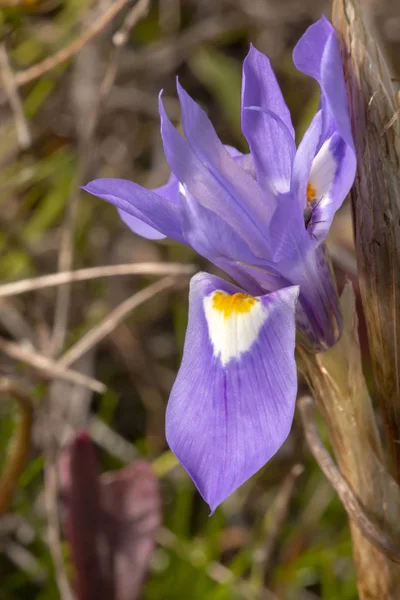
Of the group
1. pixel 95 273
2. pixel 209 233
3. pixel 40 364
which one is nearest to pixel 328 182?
pixel 209 233

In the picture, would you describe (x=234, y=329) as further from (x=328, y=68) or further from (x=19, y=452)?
(x=19, y=452)

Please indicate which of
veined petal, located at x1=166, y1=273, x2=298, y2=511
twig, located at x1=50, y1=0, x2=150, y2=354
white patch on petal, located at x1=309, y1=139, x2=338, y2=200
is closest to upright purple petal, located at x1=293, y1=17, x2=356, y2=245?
white patch on petal, located at x1=309, y1=139, x2=338, y2=200

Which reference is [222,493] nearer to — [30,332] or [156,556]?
[156,556]

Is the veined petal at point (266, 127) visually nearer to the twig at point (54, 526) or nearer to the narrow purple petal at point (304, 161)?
the narrow purple petal at point (304, 161)

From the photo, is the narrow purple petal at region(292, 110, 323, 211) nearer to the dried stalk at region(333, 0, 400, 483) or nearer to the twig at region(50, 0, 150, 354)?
the dried stalk at region(333, 0, 400, 483)

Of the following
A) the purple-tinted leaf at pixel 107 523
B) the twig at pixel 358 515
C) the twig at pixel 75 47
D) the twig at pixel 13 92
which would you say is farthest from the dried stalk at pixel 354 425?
the twig at pixel 13 92

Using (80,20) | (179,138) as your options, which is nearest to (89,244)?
(80,20)
